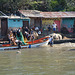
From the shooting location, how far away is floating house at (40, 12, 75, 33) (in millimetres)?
31328

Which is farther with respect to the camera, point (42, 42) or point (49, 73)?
point (42, 42)

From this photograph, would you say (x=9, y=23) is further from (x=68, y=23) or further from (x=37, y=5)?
(x=68, y=23)

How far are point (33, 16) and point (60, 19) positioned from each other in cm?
448

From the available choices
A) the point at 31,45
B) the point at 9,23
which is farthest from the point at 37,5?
the point at 31,45

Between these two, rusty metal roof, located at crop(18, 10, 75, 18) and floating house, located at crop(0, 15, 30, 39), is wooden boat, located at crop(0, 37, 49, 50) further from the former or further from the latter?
rusty metal roof, located at crop(18, 10, 75, 18)

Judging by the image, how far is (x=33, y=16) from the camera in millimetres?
29516

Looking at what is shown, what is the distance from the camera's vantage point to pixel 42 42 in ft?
79.1

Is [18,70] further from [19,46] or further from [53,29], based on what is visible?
[53,29]

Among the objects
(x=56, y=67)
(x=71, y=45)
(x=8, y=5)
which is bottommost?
(x=71, y=45)

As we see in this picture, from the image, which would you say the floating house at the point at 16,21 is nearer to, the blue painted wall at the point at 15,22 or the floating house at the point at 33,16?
the blue painted wall at the point at 15,22

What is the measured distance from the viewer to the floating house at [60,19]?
31328 mm

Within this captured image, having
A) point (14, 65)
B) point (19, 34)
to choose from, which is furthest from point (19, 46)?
point (14, 65)

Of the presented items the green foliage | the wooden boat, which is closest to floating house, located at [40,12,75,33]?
the green foliage

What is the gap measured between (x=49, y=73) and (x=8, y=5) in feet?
60.7
